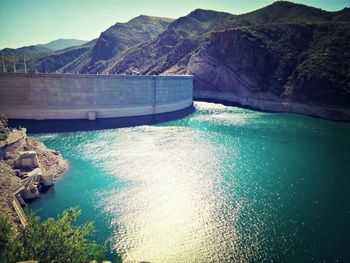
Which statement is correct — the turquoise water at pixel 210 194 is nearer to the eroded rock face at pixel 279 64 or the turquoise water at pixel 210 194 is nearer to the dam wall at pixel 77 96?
the dam wall at pixel 77 96

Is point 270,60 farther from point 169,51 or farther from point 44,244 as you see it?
point 44,244

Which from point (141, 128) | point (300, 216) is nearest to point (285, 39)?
point (141, 128)

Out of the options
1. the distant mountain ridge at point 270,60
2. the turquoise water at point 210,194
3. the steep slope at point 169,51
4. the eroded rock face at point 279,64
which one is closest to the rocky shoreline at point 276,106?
the distant mountain ridge at point 270,60

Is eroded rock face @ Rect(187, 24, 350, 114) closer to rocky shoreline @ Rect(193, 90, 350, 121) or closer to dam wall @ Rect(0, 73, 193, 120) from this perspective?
rocky shoreline @ Rect(193, 90, 350, 121)

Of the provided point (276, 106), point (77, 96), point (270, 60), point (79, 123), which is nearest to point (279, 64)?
point (270, 60)

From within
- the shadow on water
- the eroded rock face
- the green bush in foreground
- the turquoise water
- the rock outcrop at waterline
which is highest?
the eroded rock face

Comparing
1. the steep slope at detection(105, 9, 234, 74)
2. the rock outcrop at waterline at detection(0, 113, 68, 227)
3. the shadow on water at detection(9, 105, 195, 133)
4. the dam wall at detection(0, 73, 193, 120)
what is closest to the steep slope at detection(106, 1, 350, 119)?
the steep slope at detection(105, 9, 234, 74)
